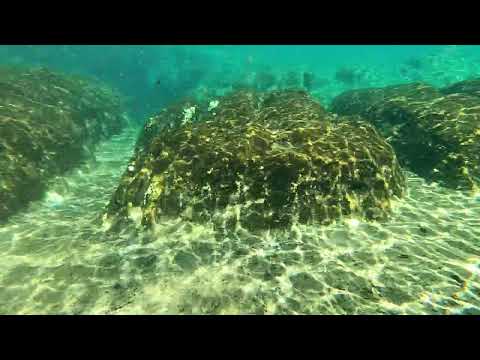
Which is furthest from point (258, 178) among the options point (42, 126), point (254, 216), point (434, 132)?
point (42, 126)

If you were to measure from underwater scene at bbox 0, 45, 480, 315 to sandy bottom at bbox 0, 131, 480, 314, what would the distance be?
4 centimetres

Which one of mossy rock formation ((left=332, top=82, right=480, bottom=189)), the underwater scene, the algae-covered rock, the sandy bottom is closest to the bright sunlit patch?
the underwater scene

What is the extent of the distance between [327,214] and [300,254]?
1.91 m

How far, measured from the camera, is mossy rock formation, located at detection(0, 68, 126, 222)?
1302 cm

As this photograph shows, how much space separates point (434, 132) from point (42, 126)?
1776 centimetres

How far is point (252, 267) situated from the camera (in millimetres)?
8492

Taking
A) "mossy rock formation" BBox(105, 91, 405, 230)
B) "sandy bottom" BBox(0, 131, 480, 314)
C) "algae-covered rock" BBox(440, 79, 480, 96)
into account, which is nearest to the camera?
"sandy bottom" BBox(0, 131, 480, 314)

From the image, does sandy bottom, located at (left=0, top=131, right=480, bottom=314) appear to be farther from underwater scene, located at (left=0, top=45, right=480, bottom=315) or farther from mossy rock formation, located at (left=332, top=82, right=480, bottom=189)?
mossy rock formation, located at (left=332, top=82, right=480, bottom=189)

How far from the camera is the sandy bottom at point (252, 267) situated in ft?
24.0

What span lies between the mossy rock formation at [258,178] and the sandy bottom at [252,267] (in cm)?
54

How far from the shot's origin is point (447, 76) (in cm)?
4581

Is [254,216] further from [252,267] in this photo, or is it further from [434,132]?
[434,132]
